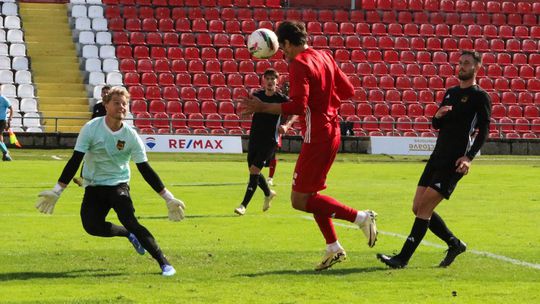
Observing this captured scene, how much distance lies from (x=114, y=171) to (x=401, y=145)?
87.5ft

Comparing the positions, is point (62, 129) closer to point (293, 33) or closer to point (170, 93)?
point (170, 93)

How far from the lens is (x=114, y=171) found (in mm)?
10148

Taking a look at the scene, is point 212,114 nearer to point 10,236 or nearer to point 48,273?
point 10,236

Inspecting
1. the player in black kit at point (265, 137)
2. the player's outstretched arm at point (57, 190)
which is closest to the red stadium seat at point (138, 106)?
the player in black kit at point (265, 137)

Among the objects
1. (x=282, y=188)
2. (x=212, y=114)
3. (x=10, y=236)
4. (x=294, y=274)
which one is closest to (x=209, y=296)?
(x=294, y=274)

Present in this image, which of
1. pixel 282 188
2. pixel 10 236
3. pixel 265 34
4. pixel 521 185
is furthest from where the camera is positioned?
pixel 521 185

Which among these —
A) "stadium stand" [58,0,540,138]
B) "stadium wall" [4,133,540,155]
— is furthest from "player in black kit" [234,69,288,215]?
"stadium stand" [58,0,540,138]

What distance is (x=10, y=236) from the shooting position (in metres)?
13.1

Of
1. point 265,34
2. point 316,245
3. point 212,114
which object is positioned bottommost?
point 212,114

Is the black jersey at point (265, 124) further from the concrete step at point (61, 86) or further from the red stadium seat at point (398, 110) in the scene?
the red stadium seat at point (398, 110)

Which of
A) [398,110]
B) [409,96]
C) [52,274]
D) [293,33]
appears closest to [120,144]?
[52,274]

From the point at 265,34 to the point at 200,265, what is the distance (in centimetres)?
274

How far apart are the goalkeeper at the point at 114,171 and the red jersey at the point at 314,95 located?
1414 mm

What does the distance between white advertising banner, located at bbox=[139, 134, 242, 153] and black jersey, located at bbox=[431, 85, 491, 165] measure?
24.1m
